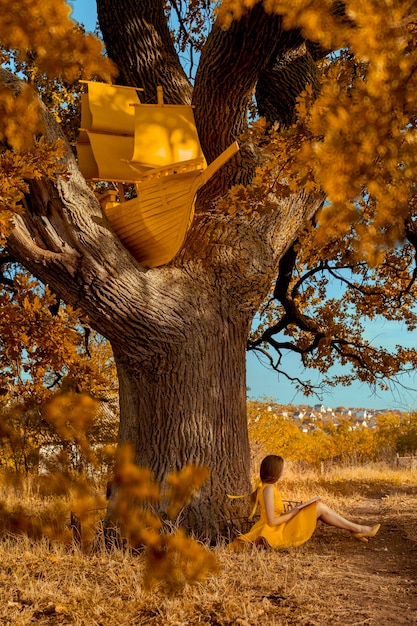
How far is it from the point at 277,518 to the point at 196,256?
252 cm

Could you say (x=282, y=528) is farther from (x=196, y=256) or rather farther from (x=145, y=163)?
(x=145, y=163)

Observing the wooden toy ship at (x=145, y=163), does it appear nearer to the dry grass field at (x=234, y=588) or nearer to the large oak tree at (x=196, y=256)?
the large oak tree at (x=196, y=256)

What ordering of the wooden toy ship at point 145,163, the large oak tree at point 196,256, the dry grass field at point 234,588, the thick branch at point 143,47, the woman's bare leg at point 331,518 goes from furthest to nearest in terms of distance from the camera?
the thick branch at point 143,47
the wooden toy ship at point 145,163
the woman's bare leg at point 331,518
the large oak tree at point 196,256
the dry grass field at point 234,588

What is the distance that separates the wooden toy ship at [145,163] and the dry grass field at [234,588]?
2703 millimetres

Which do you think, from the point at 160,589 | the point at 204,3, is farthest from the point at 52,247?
the point at 204,3

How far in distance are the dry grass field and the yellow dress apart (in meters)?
0.12

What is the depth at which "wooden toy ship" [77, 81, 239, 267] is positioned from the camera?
19.1 feet

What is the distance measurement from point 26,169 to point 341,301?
7843 millimetres

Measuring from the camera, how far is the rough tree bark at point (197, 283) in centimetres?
533

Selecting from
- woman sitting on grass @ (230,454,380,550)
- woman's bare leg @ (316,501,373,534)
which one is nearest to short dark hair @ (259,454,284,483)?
woman sitting on grass @ (230,454,380,550)

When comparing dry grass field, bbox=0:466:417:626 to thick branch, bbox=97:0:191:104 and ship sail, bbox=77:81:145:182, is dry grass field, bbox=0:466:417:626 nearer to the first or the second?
ship sail, bbox=77:81:145:182

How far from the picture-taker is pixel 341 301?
37.1 ft

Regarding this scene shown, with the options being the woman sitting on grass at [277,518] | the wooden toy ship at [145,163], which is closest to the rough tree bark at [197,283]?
the wooden toy ship at [145,163]

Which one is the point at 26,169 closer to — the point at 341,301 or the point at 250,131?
the point at 250,131
